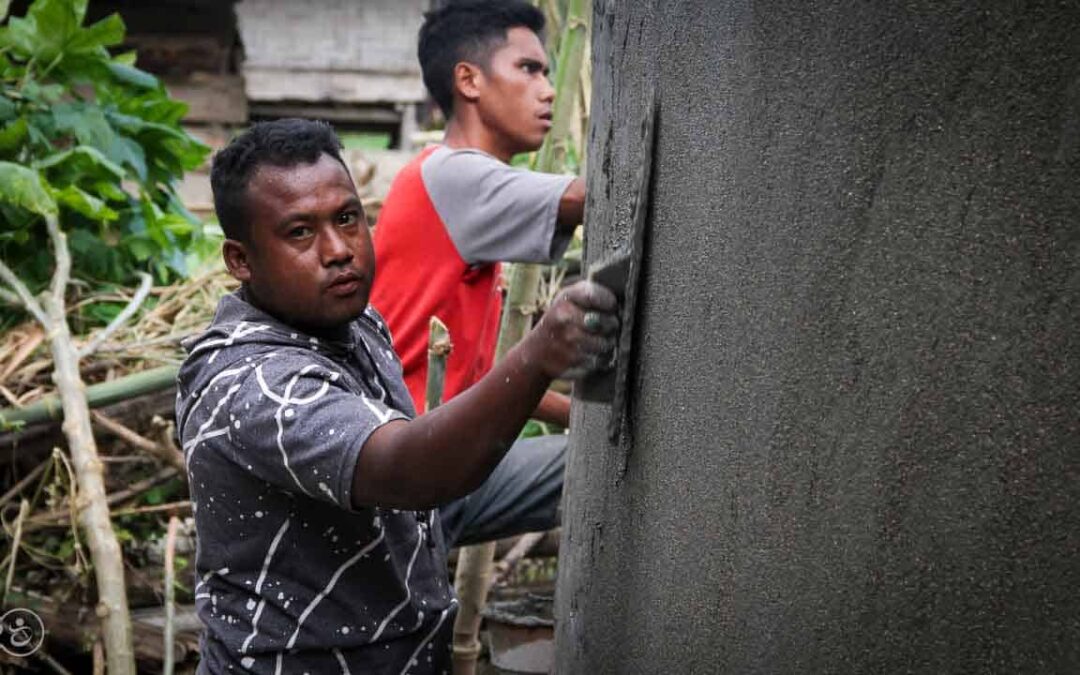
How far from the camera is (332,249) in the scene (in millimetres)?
1878

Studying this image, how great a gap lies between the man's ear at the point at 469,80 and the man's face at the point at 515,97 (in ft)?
0.04

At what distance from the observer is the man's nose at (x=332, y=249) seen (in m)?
1.88

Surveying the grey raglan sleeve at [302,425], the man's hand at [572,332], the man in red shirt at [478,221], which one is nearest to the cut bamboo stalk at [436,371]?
the man in red shirt at [478,221]

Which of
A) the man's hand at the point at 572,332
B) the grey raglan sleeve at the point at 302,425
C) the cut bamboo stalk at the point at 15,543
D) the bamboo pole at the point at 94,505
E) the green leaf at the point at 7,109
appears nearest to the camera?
the man's hand at the point at 572,332

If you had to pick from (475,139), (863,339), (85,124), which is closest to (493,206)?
(475,139)

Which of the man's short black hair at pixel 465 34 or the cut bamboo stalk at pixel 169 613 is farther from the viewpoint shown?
the cut bamboo stalk at pixel 169 613

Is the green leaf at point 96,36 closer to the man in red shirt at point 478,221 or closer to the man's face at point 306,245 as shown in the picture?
the man in red shirt at point 478,221

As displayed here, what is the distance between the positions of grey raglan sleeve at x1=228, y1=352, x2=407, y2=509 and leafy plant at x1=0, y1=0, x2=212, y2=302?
8.45 feet

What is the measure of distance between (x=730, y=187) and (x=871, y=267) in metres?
0.28

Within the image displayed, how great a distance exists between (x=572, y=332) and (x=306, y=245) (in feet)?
2.00

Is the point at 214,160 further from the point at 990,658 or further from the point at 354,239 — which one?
the point at 990,658

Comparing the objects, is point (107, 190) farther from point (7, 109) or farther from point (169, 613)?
point (169, 613)

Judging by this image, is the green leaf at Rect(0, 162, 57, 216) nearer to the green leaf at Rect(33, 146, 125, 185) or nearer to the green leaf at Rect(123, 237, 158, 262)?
the green leaf at Rect(33, 146, 125, 185)

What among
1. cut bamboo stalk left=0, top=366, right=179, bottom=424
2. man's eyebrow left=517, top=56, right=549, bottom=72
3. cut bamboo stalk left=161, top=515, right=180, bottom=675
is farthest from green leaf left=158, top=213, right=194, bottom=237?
man's eyebrow left=517, top=56, right=549, bottom=72
